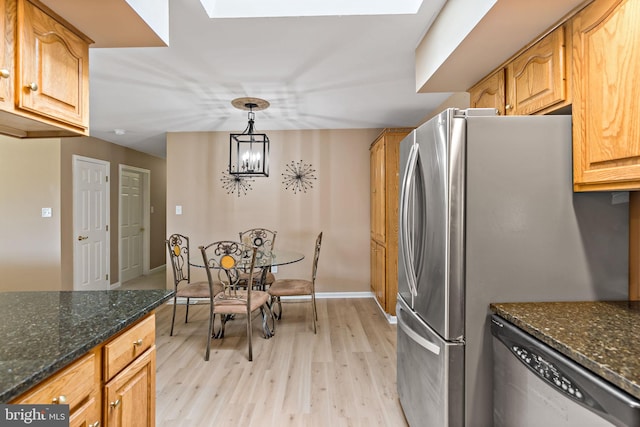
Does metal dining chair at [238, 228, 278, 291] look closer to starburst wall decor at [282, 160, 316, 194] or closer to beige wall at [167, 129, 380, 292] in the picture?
beige wall at [167, 129, 380, 292]

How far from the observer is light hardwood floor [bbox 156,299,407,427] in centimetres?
212

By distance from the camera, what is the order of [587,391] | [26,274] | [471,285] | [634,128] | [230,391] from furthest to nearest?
[26,274] < [230,391] < [471,285] < [634,128] < [587,391]

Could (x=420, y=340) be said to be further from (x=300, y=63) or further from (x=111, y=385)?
(x=300, y=63)

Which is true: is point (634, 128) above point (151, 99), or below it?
below

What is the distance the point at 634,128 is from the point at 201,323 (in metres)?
3.86

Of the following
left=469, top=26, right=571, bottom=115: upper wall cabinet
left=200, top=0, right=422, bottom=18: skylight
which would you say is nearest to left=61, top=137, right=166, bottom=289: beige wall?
left=200, top=0, right=422, bottom=18: skylight

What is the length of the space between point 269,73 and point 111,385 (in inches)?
90.2

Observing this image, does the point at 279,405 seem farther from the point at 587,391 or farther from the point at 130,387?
the point at 587,391

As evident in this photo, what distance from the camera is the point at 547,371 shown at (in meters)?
1.07

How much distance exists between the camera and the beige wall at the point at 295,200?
4750mm

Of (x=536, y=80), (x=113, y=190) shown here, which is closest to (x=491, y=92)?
(x=536, y=80)

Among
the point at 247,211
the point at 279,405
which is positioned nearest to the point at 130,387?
the point at 279,405

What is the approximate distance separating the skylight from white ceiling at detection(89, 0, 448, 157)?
3cm

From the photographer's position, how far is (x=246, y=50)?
229 centimetres
